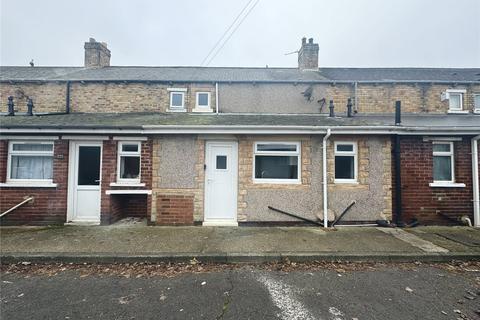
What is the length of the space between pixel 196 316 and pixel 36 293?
8.25 feet

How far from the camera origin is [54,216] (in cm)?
616

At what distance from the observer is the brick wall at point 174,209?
19.9ft

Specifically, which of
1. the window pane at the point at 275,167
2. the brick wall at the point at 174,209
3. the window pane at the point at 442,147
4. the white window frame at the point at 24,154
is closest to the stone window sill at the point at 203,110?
the window pane at the point at 275,167

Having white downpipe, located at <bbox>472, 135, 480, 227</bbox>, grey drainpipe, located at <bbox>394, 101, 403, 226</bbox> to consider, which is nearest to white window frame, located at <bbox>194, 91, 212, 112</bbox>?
grey drainpipe, located at <bbox>394, 101, 403, 226</bbox>

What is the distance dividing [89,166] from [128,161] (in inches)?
43.5

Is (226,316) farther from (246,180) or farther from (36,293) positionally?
(246,180)

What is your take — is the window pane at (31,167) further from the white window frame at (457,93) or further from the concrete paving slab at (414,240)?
the white window frame at (457,93)

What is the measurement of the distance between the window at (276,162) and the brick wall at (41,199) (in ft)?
17.9

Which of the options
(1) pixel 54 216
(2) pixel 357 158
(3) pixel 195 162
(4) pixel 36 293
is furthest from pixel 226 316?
(1) pixel 54 216

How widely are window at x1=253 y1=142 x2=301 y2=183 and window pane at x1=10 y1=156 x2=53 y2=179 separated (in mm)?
5972

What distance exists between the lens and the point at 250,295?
316 centimetres

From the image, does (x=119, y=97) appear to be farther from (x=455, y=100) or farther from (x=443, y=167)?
(x=455, y=100)

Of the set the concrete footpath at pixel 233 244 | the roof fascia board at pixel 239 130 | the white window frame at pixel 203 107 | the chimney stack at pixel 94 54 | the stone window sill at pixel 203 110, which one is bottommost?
the concrete footpath at pixel 233 244

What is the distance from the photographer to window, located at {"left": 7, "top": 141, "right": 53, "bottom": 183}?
6336 millimetres
